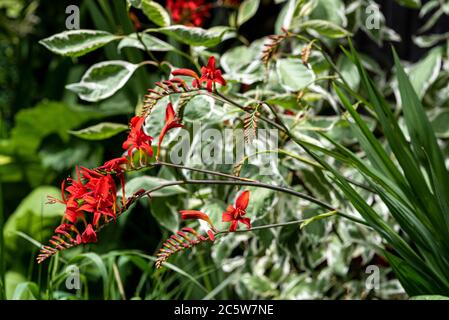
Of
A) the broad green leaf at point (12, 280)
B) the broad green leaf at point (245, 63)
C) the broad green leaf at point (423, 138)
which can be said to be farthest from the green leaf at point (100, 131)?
the broad green leaf at point (12, 280)

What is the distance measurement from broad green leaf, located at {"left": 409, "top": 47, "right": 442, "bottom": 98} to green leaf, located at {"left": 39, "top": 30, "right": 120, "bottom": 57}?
0.91 m

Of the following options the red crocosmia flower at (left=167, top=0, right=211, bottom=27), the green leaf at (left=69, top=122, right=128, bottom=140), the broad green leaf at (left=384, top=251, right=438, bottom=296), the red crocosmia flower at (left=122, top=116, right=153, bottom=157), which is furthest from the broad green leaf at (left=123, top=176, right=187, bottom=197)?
the red crocosmia flower at (left=167, top=0, right=211, bottom=27)

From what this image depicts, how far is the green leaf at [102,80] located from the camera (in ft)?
4.79

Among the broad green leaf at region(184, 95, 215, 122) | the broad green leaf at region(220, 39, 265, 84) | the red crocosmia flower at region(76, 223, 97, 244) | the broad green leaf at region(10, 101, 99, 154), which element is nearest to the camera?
the red crocosmia flower at region(76, 223, 97, 244)

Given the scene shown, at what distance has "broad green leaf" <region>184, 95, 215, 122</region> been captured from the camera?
4.44ft

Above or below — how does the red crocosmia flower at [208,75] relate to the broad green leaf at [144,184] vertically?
above

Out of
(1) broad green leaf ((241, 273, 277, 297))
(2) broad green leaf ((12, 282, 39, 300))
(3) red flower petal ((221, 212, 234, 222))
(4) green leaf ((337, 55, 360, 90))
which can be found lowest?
(1) broad green leaf ((241, 273, 277, 297))

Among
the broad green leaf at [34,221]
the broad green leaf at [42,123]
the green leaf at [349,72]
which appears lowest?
the broad green leaf at [34,221]

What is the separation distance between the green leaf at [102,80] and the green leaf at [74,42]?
0.26 ft

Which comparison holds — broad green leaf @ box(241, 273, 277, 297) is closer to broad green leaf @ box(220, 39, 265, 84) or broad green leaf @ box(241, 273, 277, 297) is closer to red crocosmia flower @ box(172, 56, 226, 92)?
broad green leaf @ box(220, 39, 265, 84)

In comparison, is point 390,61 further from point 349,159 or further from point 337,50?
point 349,159

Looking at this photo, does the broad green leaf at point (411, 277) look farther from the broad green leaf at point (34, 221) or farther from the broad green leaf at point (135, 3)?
the broad green leaf at point (34, 221)

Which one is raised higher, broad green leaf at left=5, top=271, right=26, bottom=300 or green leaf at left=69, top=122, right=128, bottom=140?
green leaf at left=69, top=122, right=128, bottom=140

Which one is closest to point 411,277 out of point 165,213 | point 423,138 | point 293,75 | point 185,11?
point 423,138
